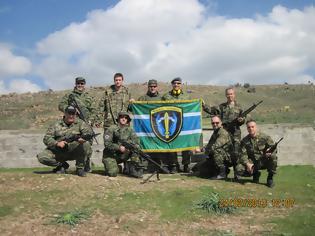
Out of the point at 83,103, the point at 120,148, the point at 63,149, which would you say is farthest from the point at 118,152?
the point at 83,103

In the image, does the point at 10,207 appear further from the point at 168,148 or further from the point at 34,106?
the point at 34,106

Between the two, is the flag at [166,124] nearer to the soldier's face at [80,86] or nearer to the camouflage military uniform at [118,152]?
the camouflage military uniform at [118,152]

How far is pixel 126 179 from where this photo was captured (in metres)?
8.73

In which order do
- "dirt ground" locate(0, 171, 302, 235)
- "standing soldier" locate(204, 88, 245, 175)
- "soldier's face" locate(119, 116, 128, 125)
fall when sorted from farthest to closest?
"standing soldier" locate(204, 88, 245, 175)
"soldier's face" locate(119, 116, 128, 125)
"dirt ground" locate(0, 171, 302, 235)

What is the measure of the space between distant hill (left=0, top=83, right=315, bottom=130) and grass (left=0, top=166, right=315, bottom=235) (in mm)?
15678

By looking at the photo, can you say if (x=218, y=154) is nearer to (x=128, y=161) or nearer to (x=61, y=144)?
(x=128, y=161)

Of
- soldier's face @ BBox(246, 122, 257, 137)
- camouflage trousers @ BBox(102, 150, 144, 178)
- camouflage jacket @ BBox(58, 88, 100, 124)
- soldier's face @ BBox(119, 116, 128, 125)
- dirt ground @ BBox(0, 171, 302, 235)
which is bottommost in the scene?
dirt ground @ BBox(0, 171, 302, 235)

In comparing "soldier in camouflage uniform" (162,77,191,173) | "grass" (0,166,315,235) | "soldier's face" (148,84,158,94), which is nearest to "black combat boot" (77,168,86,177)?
"grass" (0,166,315,235)

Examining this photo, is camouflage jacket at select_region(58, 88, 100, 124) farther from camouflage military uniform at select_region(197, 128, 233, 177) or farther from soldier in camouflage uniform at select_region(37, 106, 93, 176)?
camouflage military uniform at select_region(197, 128, 233, 177)

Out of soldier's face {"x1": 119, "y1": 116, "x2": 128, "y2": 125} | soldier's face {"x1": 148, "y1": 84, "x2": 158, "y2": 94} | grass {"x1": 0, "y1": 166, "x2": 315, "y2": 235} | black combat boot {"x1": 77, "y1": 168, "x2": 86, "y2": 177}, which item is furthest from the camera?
soldier's face {"x1": 148, "y1": 84, "x2": 158, "y2": 94}

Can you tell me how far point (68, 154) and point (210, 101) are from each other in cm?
2564

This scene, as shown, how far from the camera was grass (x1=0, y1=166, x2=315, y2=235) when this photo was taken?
6.38m

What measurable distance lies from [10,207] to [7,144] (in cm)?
576
